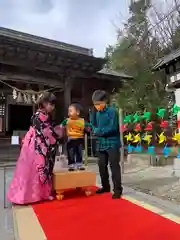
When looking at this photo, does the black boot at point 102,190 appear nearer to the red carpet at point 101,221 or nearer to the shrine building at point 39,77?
the red carpet at point 101,221

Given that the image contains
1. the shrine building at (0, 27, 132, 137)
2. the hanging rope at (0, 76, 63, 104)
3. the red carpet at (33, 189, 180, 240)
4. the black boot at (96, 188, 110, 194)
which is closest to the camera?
the red carpet at (33, 189, 180, 240)

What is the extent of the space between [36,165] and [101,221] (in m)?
1.49

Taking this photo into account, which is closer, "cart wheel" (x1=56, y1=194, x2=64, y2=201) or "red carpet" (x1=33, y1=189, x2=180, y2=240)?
"red carpet" (x1=33, y1=189, x2=180, y2=240)

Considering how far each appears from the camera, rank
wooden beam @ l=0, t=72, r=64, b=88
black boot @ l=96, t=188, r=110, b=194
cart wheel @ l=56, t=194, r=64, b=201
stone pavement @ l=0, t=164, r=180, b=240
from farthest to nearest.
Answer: wooden beam @ l=0, t=72, r=64, b=88
black boot @ l=96, t=188, r=110, b=194
cart wheel @ l=56, t=194, r=64, b=201
stone pavement @ l=0, t=164, r=180, b=240

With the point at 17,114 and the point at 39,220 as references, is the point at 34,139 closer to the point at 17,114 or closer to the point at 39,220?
the point at 39,220

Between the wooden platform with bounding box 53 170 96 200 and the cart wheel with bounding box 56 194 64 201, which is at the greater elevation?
the wooden platform with bounding box 53 170 96 200

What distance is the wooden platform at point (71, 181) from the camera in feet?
13.9

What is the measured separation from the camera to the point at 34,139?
167 inches

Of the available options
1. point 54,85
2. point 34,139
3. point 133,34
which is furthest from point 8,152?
point 133,34

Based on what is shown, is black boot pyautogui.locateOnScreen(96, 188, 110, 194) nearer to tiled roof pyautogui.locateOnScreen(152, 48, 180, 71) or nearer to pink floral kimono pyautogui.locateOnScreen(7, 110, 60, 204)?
pink floral kimono pyautogui.locateOnScreen(7, 110, 60, 204)

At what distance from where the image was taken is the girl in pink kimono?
158 inches

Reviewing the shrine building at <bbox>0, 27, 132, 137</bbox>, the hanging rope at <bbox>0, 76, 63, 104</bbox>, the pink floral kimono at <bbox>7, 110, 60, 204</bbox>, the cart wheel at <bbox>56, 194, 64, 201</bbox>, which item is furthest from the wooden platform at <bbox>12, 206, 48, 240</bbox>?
the hanging rope at <bbox>0, 76, 63, 104</bbox>

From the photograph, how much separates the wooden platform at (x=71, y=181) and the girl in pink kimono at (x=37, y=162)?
0.12m

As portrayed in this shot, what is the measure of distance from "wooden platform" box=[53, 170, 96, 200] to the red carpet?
0.23 metres
